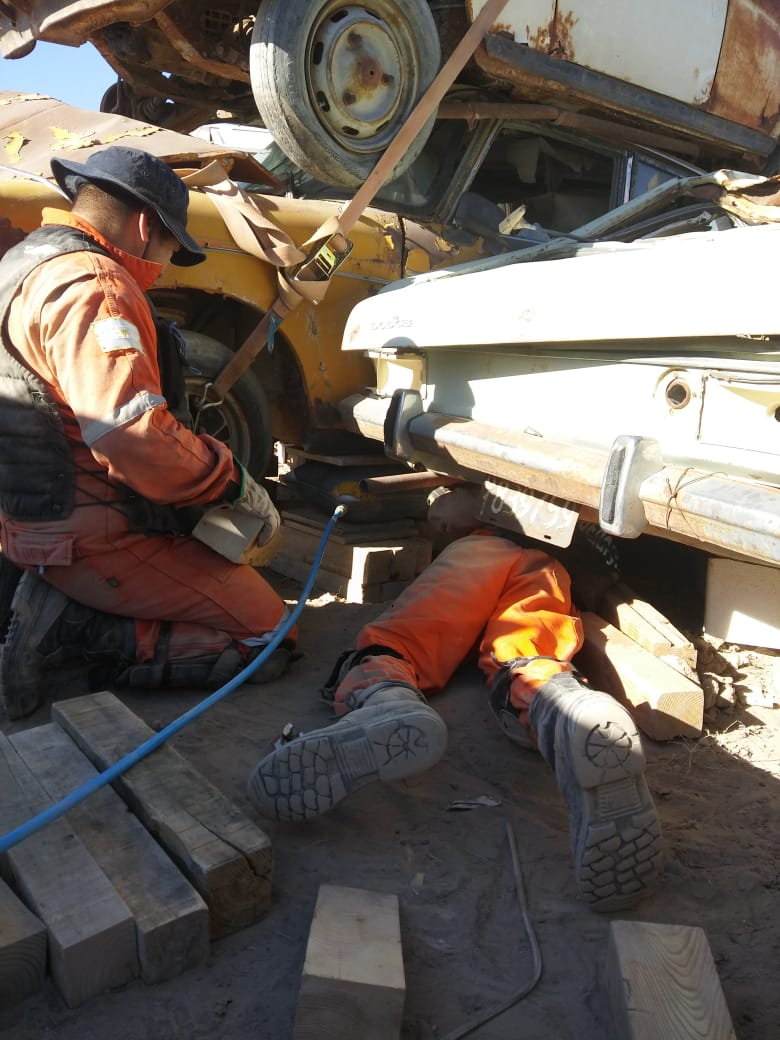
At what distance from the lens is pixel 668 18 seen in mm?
4629

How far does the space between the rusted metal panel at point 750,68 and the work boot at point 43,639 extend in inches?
166

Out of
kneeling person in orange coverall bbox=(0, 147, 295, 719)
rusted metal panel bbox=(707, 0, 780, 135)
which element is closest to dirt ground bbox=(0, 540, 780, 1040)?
kneeling person in orange coverall bbox=(0, 147, 295, 719)

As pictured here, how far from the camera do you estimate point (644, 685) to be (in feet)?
8.61

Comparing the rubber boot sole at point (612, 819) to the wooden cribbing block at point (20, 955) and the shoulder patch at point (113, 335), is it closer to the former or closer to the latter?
the wooden cribbing block at point (20, 955)

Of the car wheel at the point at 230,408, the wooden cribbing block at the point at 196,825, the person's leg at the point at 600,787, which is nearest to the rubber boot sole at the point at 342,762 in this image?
the wooden cribbing block at the point at 196,825

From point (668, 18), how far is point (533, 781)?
13.5 ft

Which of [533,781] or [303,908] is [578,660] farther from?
[303,908]

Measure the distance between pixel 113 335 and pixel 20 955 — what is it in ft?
5.18

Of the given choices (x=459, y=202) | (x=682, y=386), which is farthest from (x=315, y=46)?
(x=682, y=386)

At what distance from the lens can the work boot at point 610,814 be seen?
72.7 inches

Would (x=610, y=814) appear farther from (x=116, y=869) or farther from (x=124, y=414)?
(x=124, y=414)

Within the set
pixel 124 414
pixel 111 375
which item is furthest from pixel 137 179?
pixel 124 414

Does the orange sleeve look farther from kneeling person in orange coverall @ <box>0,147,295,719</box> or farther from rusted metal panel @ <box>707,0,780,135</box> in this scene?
rusted metal panel @ <box>707,0,780,135</box>

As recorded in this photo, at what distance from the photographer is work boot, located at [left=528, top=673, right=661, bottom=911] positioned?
1846 millimetres
